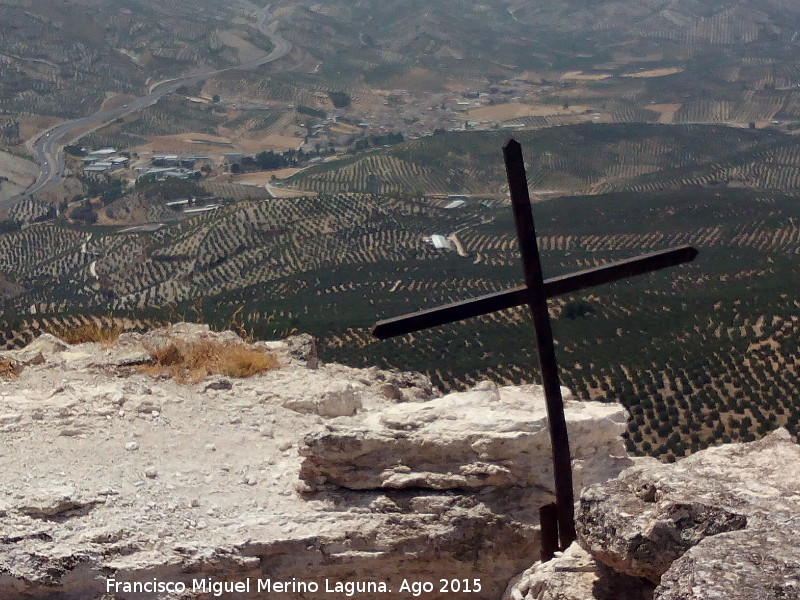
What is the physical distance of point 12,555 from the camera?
640 centimetres

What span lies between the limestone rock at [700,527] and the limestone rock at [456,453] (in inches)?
56.6

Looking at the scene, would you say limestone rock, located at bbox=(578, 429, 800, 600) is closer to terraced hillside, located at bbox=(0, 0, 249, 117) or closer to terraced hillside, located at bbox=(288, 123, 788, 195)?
terraced hillside, located at bbox=(288, 123, 788, 195)

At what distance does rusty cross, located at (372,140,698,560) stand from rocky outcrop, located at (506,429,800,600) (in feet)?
1.67

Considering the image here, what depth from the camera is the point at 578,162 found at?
404 ft

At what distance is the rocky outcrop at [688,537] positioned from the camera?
4.31 metres

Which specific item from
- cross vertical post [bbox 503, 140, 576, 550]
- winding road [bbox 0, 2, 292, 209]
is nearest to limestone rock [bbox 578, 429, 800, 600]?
cross vertical post [bbox 503, 140, 576, 550]

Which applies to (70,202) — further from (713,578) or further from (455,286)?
(713,578)

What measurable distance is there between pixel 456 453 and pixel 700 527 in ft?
8.78

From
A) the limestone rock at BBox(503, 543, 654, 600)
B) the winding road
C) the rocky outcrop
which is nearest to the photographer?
the rocky outcrop

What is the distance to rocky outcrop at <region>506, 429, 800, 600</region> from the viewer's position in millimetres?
4309

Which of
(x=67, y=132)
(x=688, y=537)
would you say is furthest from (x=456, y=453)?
(x=67, y=132)

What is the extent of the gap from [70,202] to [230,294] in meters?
63.4

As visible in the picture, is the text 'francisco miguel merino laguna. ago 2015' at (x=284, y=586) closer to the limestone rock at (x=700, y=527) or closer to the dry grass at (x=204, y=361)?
the limestone rock at (x=700, y=527)

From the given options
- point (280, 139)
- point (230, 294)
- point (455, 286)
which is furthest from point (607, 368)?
point (280, 139)
